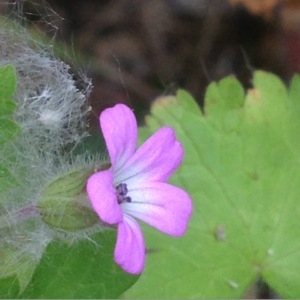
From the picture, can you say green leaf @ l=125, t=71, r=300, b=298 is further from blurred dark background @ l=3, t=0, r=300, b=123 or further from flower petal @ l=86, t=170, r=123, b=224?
flower petal @ l=86, t=170, r=123, b=224

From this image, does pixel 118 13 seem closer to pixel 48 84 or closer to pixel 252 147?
pixel 252 147

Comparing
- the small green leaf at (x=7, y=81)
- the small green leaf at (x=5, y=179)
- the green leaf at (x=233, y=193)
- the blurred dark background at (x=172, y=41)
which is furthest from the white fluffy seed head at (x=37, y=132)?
the blurred dark background at (x=172, y=41)

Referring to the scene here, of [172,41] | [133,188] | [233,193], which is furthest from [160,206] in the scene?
[172,41]

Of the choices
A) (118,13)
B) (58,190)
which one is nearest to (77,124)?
(58,190)

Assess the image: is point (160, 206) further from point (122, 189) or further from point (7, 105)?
point (7, 105)

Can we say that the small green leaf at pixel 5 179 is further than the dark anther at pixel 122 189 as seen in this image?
Yes

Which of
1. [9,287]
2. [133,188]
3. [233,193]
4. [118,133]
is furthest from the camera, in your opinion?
[233,193]

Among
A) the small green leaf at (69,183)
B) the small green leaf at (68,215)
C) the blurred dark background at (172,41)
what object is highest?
the small green leaf at (69,183)

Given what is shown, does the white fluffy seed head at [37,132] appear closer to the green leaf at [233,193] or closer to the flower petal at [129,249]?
the flower petal at [129,249]
